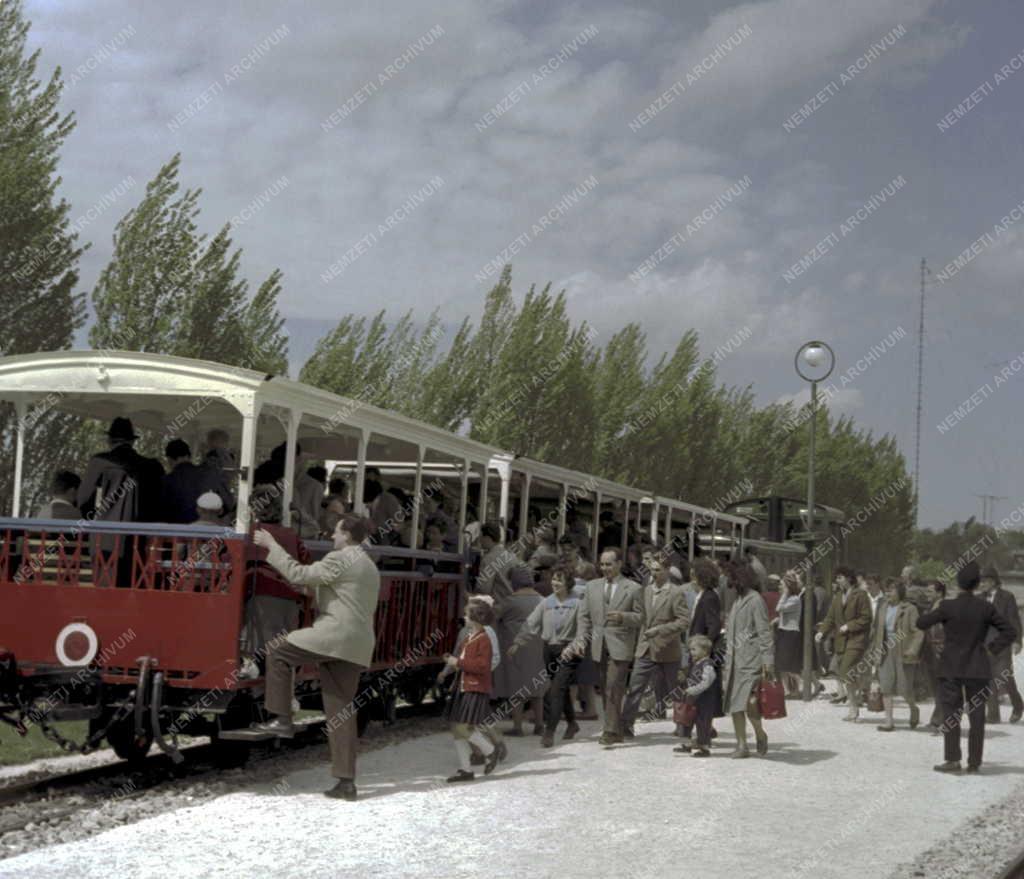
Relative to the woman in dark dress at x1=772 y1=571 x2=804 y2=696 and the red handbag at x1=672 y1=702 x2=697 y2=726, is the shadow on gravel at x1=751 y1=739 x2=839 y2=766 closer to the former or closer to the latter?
the red handbag at x1=672 y1=702 x2=697 y2=726

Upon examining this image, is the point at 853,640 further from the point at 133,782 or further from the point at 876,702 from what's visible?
the point at 133,782

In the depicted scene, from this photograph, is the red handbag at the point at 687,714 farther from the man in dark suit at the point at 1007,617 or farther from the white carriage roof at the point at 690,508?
the white carriage roof at the point at 690,508

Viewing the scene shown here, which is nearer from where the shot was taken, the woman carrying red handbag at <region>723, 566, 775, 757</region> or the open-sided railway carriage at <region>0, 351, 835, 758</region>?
the open-sided railway carriage at <region>0, 351, 835, 758</region>

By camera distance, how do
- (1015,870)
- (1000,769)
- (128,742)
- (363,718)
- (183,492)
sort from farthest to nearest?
(363,718) < (1000,769) < (128,742) < (183,492) < (1015,870)

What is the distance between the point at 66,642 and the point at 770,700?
5897 millimetres

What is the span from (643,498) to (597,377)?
17.7 metres

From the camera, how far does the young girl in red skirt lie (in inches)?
412

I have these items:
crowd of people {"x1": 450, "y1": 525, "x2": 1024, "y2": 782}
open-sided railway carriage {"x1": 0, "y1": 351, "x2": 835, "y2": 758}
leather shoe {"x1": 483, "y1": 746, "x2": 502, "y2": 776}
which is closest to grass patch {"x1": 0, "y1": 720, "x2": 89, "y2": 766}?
open-sided railway carriage {"x1": 0, "y1": 351, "x2": 835, "y2": 758}

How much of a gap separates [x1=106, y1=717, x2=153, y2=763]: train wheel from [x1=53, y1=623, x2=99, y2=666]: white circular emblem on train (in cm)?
70

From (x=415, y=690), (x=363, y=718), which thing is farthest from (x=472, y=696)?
(x=415, y=690)

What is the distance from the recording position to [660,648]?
41.3ft

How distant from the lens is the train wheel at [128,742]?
10438 mm

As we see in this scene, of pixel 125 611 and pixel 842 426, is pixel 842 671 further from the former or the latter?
pixel 842 426

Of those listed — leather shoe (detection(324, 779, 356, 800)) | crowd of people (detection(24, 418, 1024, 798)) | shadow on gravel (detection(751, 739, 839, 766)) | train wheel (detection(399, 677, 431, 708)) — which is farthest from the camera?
train wheel (detection(399, 677, 431, 708))
